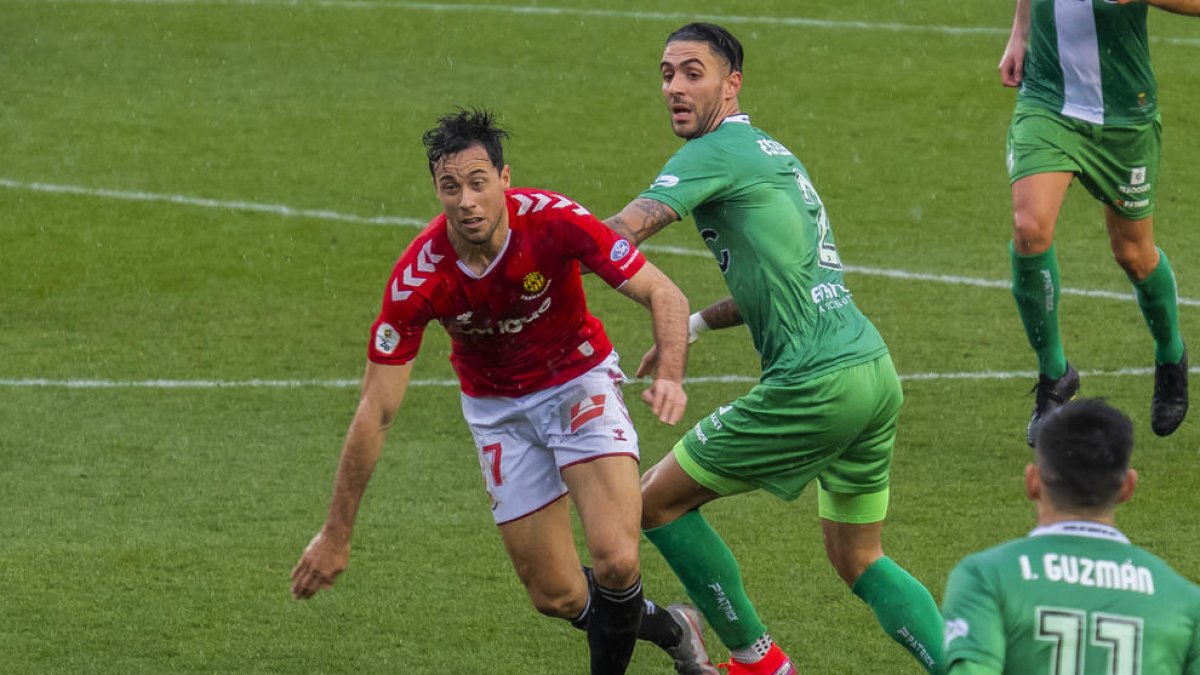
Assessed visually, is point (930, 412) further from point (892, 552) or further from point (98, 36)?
point (98, 36)

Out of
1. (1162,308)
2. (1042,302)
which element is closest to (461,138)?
(1042,302)

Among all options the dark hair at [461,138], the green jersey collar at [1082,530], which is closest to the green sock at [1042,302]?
the dark hair at [461,138]

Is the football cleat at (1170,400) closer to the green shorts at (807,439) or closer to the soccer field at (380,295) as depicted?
A: the soccer field at (380,295)

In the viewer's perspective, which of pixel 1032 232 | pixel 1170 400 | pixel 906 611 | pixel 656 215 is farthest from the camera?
pixel 1170 400

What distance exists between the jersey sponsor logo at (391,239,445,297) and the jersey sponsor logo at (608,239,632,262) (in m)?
0.57

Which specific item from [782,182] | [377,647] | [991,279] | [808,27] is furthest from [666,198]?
[808,27]

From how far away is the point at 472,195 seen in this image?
6461mm

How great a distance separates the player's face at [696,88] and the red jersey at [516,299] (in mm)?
484

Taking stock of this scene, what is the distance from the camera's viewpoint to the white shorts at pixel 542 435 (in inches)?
268

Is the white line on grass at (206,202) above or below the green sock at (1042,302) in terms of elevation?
below

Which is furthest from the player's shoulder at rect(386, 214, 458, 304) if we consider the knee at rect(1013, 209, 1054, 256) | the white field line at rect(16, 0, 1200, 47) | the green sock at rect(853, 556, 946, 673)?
the white field line at rect(16, 0, 1200, 47)

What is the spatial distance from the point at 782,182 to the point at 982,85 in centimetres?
1247

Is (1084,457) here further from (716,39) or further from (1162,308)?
(1162,308)

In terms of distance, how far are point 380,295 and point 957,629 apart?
30.4ft
